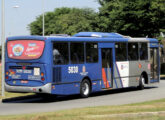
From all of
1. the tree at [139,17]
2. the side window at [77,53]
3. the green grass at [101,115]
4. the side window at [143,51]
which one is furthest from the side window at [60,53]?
the tree at [139,17]

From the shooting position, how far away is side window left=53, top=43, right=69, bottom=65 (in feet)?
66.1

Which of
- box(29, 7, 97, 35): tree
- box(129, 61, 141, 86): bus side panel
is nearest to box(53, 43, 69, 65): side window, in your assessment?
box(129, 61, 141, 86): bus side panel

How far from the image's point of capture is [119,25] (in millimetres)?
48531

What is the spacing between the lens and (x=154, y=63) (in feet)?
94.7

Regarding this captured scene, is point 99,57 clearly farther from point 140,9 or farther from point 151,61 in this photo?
point 140,9

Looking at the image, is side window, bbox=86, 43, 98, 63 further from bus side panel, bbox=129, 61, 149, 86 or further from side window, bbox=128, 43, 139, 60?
bus side panel, bbox=129, 61, 149, 86

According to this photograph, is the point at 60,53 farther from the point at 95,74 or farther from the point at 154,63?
the point at 154,63

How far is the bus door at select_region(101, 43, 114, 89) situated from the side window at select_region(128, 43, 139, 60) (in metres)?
1.88

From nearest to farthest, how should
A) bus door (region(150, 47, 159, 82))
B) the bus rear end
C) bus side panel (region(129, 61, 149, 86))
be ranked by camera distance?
1. the bus rear end
2. bus side panel (region(129, 61, 149, 86))
3. bus door (region(150, 47, 159, 82))

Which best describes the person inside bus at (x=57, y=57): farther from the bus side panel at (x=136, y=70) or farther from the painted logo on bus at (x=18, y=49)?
the bus side panel at (x=136, y=70)

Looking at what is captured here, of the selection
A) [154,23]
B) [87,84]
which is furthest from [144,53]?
[154,23]

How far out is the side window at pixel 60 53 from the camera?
20.1 m

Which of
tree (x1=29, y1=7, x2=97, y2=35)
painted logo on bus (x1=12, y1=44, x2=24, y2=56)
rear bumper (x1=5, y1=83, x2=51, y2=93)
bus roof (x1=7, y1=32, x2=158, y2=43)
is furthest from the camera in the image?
tree (x1=29, y1=7, x2=97, y2=35)

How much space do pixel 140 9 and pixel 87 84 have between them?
25742 mm
